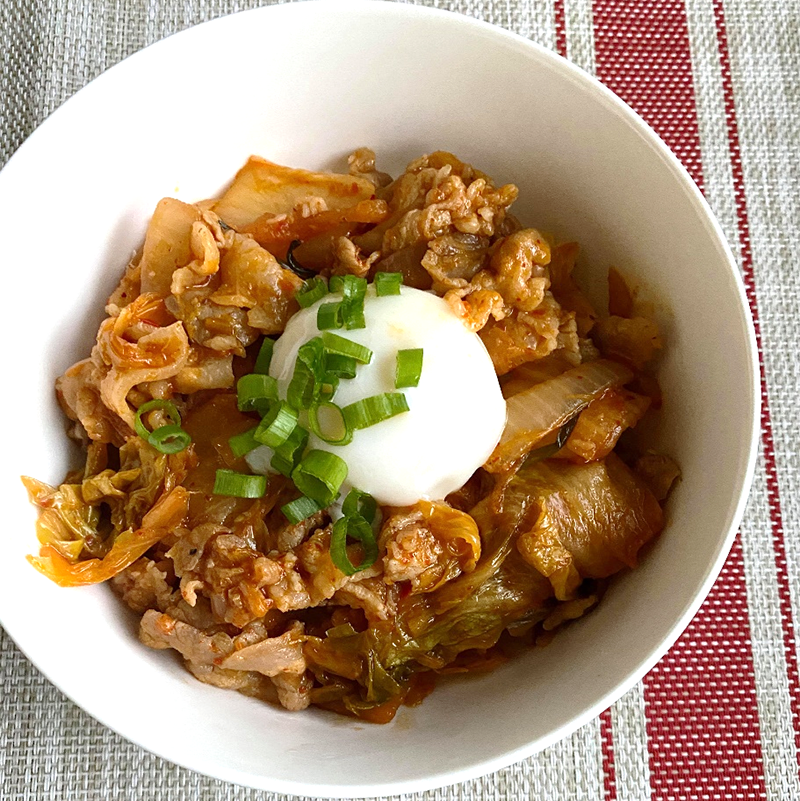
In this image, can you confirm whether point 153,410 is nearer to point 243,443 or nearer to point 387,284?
point 243,443

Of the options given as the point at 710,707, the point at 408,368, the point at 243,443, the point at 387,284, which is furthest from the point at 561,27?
the point at 710,707

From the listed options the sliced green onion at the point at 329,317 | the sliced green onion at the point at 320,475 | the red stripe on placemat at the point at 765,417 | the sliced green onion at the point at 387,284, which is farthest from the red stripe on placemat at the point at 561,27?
the sliced green onion at the point at 320,475

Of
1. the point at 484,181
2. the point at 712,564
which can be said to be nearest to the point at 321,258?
the point at 484,181

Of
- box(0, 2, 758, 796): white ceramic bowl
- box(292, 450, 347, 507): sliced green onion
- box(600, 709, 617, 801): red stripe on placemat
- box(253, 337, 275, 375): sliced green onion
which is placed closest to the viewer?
box(0, 2, 758, 796): white ceramic bowl

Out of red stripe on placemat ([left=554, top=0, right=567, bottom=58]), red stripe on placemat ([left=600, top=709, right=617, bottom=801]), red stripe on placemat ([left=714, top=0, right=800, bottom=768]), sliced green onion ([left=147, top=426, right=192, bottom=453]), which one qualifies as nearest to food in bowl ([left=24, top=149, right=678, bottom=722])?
sliced green onion ([left=147, top=426, right=192, bottom=453])

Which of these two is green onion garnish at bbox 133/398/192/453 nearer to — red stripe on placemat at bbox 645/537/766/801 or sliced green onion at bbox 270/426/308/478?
sliced green onion at bbox 270/426/308/478

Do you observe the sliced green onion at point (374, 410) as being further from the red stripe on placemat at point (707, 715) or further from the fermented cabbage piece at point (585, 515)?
the red stripe on placemat at point (707, 715)
